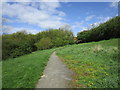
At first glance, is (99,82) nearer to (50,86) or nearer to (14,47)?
(50,86)

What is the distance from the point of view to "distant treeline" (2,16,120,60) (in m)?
10.9

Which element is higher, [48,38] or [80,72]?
[48,38]

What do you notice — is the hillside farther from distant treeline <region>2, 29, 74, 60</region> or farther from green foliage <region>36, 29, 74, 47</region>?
green foliage <region>36, 29, 74, 47</region>

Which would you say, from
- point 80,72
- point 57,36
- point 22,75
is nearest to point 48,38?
point 57,36

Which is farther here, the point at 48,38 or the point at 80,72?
the point at 48,38

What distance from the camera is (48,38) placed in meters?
26.4

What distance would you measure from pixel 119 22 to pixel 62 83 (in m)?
20.8

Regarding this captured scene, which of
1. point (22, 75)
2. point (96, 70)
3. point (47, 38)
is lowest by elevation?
point (22, 75)

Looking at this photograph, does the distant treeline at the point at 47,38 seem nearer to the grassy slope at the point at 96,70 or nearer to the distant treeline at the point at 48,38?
the distant treeline at the point at 48,38

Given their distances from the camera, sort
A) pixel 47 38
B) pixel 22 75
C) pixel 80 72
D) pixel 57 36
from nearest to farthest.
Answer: pixel 22 75
pixel 80 72
pixel 47 38
pixel 57 36

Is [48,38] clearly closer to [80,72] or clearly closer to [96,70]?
[80,72]

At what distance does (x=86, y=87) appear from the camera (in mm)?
2791

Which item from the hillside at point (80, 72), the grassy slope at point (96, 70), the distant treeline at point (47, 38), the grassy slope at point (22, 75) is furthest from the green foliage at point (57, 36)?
the grassy slope at point (22, 75)

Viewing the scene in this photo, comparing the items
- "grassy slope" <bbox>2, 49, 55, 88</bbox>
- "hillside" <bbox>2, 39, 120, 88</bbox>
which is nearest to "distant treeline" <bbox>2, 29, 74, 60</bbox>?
"grassy slope" <bbox>2, 49, 55, 88</bbox>
